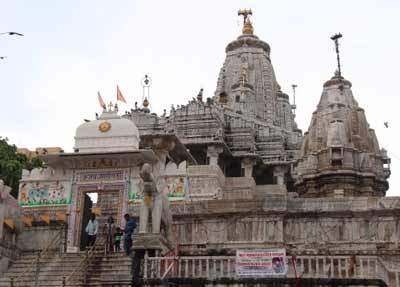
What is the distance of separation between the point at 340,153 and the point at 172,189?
9.79m

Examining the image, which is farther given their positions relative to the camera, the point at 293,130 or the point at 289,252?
the point at 293,130

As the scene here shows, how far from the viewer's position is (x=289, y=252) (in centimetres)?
2352

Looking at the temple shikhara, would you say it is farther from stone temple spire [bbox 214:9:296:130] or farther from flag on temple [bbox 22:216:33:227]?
stone temple spire [bbox 214:9:296:130]

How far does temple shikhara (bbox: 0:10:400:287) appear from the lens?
19.3 metres

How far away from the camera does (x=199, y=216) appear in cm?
2577

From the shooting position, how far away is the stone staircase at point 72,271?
21.0m

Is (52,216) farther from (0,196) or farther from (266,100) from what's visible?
(266,100)

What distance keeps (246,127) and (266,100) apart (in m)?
9.40

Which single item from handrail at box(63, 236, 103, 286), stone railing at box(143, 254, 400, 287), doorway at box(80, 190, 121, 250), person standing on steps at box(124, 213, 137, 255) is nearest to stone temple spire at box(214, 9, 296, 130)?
doorway at box(80, 190, 121, 250)

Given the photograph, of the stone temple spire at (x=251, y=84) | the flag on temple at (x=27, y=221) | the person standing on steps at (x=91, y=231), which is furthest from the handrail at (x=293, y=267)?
the stone temple spire at (x=251, y=84)

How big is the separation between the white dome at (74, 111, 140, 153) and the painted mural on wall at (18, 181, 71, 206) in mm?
1794

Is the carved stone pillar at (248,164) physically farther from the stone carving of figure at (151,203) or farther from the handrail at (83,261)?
the stone carving of figure at (151,203)

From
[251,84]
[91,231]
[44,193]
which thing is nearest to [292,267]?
[91,231]

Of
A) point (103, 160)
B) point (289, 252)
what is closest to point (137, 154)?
point (103, 160)
